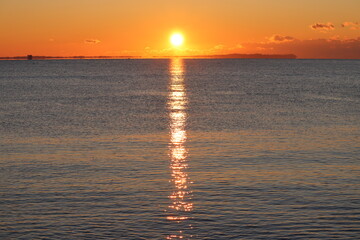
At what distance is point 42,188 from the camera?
28.0m

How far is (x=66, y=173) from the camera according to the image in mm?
31375

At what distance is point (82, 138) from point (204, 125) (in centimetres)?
1345

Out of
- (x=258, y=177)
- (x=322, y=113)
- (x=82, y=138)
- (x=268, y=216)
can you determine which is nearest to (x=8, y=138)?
(x=82, y=138)

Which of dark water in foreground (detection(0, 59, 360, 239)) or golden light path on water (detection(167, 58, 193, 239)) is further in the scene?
golden light path on water (detection(167, 58, 193, 239))

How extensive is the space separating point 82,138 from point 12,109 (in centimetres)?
2920

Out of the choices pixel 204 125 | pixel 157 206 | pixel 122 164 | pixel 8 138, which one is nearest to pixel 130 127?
pixel 204 125

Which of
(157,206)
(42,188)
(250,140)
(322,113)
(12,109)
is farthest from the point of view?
(12,109)

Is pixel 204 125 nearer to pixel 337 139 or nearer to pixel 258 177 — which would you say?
pixel 337 139

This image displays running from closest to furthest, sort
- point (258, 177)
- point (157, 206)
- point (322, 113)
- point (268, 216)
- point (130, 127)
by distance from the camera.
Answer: point (268, 216) < point (157, 206) < point (258, 177) < point (130, 127) < point (322, 113)

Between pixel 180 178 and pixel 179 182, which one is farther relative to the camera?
pixel 180 178

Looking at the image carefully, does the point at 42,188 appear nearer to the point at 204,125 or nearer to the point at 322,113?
the point at 204,125

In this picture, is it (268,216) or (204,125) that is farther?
(204,125)

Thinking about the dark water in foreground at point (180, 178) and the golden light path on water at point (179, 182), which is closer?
the dark water in foreground at point (180, 178)

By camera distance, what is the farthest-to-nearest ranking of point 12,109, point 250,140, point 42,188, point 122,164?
point 12,109, point 250,140, point 122,164, point 42,188
